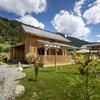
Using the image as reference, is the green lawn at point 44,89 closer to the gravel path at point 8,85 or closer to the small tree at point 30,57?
the gravel path at point 8,85

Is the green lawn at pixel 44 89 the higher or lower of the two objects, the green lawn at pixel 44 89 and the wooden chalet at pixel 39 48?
the lower

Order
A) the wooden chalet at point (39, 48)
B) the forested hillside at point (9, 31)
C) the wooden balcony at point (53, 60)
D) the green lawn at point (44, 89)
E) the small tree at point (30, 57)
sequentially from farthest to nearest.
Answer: the forested hillside at point (9, 31) → the small tree at point (30, 57) → the wooden chalet at point (39, 48) → the wooden balcony at point (53, 60) → the green lawn at point (44, 89)

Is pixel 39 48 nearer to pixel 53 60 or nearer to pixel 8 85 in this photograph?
pixel 53 60

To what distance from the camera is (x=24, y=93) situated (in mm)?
12641

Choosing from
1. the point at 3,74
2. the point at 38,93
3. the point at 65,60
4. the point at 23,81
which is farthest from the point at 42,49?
the point at 38,93

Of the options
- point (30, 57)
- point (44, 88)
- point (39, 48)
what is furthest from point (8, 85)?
point (39, 48)

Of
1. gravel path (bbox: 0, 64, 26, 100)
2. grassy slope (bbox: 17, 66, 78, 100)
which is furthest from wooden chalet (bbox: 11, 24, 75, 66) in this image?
grassy slope (bbox: 17, 66, 78, 100)

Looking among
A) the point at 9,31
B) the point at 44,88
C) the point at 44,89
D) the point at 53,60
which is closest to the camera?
the point at 44,89

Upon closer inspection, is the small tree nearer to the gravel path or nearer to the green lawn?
the gravel path

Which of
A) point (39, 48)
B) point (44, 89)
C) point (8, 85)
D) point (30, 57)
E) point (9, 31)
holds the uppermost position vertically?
point (9, 31)

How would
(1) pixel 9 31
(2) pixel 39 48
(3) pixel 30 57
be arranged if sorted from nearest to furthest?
1. (3) pixel 30 57
2. (2) pixel 39 48
3. (1) pixel 9 31

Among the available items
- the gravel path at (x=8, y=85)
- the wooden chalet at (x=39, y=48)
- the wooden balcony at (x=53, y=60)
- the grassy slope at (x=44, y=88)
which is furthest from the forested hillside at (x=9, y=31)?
the grassy slope at (x=44, y=88)

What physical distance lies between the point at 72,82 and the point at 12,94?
5036 millimetres

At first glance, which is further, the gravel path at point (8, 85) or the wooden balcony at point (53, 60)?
the wooden balcony at point (53, 60)
